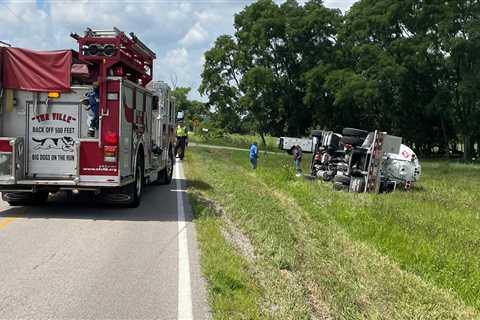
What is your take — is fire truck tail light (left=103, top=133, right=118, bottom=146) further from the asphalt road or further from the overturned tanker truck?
the overturned tanker truck

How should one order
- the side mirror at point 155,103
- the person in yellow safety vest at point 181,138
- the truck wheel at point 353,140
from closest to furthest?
1. the side mirror at point 155,103
2. the truck wheel at point 353,140
3. the person in yellow safety vest at point 181,138

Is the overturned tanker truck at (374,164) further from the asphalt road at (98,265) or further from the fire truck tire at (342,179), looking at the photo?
the asphalt road at (98,265)

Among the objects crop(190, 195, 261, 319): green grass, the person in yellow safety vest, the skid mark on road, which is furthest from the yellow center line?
the person in yellow safety vest

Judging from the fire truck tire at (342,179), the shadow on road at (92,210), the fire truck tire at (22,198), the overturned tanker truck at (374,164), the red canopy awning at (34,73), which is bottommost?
the shadow on road at (92,210)

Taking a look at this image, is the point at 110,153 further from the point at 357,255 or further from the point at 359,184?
the point at 359,184

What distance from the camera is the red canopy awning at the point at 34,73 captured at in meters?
11.1

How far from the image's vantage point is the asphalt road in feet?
18.5

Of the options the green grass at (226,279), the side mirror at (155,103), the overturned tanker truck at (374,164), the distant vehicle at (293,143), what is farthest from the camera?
the distant vehicle at (293,143)

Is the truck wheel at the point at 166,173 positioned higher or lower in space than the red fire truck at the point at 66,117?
lower

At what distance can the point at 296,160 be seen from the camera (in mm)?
23891

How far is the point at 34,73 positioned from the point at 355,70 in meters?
46.0

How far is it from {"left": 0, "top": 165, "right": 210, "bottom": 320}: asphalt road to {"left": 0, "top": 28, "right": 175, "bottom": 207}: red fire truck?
2.54 ft

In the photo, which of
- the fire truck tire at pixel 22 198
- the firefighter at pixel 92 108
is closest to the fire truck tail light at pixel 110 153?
the firefighter at pixel 92 108

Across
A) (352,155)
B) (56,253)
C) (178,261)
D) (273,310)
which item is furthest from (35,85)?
(352,155)
